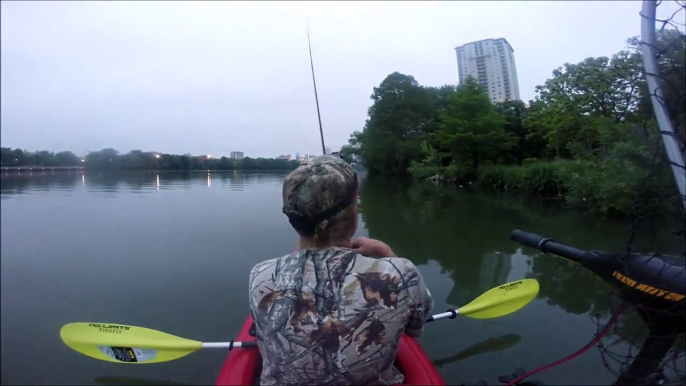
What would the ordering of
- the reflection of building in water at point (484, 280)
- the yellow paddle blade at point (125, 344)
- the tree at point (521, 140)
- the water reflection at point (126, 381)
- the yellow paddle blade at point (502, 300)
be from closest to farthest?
the yellow paddle blade at point (125, 344), the water reflection at point (126, 381), the yellow paddle blade at point (502, 300), the reflection of building in water at point (484, 280), the tree at point (521, 140)

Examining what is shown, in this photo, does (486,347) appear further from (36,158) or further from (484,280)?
(36,158)

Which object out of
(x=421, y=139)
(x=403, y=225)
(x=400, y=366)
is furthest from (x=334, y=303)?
(x=403, y=225)

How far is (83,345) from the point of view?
3090 mm

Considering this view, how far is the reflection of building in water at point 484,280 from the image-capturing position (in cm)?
482

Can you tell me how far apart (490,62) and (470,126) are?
7162 millimetres

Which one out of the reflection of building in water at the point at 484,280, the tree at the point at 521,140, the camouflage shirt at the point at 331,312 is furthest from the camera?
the tree at the point at 521,140

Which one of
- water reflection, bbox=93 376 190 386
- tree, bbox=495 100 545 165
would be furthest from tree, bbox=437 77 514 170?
water reflection, bbox=93 376 190 386

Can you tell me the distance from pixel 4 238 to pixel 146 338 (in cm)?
141

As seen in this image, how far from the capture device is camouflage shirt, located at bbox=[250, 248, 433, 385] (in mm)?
1405

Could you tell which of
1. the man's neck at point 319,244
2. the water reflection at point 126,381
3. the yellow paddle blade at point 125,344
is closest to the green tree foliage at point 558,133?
the man's neck at point 319,244

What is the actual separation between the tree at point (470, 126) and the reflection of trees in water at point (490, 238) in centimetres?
163

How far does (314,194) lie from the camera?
1541mm

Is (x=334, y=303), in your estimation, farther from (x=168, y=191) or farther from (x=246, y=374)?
(x=168, y=191)

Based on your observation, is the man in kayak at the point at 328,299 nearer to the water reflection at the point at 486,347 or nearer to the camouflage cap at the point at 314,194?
the camouflage cap at the point at 314,194
